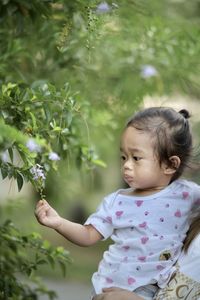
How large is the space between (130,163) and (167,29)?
1.57 meters

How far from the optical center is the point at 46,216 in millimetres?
2627

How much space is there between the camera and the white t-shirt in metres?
2.65

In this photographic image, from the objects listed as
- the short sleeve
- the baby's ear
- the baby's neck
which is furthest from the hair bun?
the short sleeve

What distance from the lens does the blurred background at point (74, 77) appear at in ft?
8.92

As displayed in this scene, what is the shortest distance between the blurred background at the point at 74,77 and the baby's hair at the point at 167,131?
8 cm

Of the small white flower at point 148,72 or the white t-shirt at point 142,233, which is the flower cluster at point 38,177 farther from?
the small white flower at point 148,72

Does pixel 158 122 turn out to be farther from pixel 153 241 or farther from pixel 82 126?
pixel 82 126

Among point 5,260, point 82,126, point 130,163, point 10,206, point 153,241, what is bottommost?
point 10,206

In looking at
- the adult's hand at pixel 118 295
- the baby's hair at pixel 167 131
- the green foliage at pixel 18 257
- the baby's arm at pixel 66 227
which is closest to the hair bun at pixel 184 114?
the baby's hair at pixel 167 131

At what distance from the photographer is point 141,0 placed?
3.50 metres

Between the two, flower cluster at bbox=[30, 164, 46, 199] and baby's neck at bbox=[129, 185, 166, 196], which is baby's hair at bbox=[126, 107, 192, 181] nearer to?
baby's neck at bbox=[129, 185, 166, 196]

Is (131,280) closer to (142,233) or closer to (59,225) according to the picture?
(142,233)

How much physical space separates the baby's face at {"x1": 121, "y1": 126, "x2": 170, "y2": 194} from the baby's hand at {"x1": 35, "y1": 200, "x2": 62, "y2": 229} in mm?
292

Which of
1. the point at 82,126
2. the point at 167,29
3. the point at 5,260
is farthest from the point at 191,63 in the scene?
the point at 5,260
